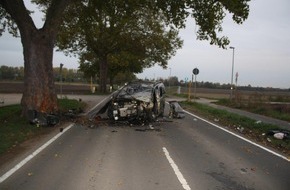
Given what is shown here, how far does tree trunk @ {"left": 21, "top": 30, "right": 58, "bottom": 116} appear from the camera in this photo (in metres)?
16.4

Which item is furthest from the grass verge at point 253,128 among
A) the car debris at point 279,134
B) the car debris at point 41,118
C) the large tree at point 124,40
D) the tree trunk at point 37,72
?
the large tree at point 124,40

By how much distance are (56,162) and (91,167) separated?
3.07ft

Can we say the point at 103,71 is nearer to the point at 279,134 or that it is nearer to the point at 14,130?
the point at 14,130

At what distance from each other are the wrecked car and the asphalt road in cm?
280

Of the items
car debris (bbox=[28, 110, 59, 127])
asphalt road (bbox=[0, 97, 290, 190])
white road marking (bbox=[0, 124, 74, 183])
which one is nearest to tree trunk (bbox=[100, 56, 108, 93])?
car debris (bbox=[28, 110, 59, 127])

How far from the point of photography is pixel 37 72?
54.8 ft

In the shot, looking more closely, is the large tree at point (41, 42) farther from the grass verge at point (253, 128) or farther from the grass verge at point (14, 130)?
the grass verge at point (253, 128)

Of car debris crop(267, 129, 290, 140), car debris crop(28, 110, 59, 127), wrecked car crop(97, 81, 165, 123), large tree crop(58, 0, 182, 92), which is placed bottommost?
car debris crop(267, 129, 290, 140)

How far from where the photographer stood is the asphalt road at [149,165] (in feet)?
24.2

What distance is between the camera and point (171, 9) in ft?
69.3

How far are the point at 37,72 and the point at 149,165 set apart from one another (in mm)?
9255

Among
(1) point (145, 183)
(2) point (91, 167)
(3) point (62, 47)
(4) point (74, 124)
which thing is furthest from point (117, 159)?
(3) point (62, 47)

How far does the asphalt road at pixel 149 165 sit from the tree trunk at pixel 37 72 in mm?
3053

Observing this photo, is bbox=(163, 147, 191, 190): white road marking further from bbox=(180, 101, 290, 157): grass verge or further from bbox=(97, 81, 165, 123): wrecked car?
bbox=(97, 81, 165, 123): wrecked car
